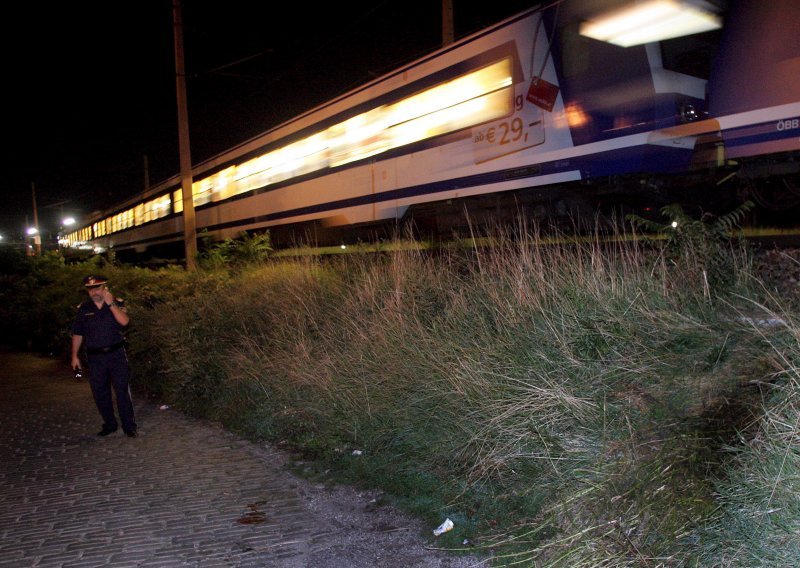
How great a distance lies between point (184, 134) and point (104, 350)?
33.4 ft

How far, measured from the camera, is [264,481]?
534 centimetres

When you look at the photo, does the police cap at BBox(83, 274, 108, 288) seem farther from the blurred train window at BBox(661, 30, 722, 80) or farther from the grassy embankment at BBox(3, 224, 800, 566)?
the blurred train window at BBox(661, 30, 722, 80)

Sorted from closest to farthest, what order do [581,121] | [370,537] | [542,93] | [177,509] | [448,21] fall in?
[370,537] → [177,509] → [581,121] → [542,93] → [448,21]

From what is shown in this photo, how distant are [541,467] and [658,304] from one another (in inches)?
69.5

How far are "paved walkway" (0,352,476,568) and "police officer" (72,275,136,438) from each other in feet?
0.91

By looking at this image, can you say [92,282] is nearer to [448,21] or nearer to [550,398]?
[550,398]

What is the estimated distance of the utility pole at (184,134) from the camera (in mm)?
15023

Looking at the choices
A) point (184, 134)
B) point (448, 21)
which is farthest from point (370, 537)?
point (184, 134)

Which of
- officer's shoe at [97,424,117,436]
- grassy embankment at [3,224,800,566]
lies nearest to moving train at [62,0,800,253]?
grassy embankment at [3,224,800,566]

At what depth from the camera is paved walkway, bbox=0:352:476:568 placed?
4.04 m

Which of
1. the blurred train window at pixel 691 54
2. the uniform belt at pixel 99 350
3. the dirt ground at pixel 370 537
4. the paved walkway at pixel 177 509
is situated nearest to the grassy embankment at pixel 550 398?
the dirt ground at pixel 370 537

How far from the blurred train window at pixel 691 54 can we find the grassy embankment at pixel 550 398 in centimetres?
340

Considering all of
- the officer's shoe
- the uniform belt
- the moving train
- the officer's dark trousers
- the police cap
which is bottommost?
the officer's shoe

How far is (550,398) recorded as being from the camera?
4.23 meters
